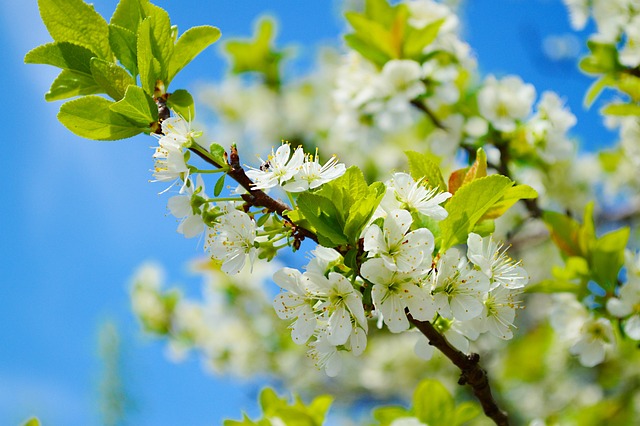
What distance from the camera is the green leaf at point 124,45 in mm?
1155

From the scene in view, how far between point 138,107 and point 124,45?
0.18 m

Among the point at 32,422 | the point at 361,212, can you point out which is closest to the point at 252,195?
the point at 361,212

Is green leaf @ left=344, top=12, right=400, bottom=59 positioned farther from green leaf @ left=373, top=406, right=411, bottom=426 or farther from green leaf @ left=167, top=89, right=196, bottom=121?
green leaf @ left=373, top=406, right=411, bottom=426


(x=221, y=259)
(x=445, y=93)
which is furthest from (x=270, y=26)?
(x=221, y=259)

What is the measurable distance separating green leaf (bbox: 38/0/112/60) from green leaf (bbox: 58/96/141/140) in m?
0.16

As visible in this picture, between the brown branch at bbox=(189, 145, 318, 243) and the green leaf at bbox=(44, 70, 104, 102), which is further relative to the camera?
the green leaf at bbox=(44, 70, 104, 102)

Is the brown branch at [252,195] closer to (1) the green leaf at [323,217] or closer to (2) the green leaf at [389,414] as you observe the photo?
(1) the green leaf at [323,217]

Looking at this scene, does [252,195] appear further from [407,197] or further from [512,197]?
[512,197]

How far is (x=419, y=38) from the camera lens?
84.0 inches

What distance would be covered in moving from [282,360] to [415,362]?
1.07 meters

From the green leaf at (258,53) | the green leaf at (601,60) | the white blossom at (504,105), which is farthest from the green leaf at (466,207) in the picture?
the green leaf at (258,53)

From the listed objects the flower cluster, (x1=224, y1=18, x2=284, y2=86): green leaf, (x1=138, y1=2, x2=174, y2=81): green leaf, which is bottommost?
the flower cluster

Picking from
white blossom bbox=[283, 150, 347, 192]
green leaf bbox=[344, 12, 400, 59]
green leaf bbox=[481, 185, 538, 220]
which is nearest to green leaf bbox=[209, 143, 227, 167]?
white blossom bbox=[283, 150, 347, 192]

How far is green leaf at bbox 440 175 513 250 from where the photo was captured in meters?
1.08
